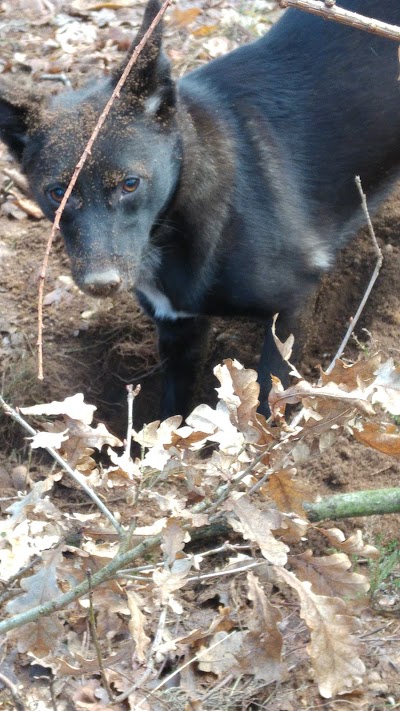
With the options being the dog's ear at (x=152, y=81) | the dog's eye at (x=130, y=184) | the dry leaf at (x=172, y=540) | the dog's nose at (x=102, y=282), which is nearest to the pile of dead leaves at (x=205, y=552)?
the dry leaf at (x=172, y=540)

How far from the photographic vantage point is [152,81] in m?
2.83

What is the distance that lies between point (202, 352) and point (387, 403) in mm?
1770

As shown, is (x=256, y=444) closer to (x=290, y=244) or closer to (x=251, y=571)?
(x=251, y=571)

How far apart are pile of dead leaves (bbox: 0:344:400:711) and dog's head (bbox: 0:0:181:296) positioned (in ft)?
2.70

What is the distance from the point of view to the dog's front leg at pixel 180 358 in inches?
142

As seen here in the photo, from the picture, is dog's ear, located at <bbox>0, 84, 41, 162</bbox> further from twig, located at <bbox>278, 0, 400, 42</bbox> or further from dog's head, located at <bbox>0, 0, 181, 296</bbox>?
twig, located at <bbox>278, 0, 400, 42</bbox>

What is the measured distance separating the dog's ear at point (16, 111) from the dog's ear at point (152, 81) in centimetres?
30

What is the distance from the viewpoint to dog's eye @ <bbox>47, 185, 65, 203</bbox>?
2879 mm

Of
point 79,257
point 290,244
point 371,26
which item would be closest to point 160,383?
point 290,244

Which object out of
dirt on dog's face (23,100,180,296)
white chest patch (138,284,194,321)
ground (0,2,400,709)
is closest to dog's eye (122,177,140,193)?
dirt on dog's face (23,100,180,296)

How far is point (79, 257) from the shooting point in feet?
9.13

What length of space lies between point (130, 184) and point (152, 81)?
1.09 ft

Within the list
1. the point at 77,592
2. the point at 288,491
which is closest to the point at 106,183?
the point at 288,491

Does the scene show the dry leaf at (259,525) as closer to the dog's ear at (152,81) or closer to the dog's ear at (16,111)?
the dog's ear at (152,81)
